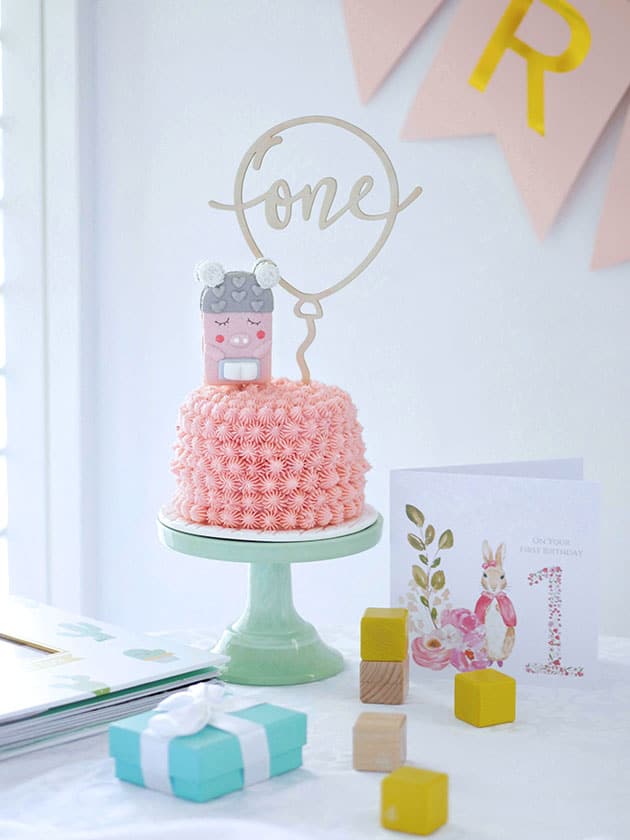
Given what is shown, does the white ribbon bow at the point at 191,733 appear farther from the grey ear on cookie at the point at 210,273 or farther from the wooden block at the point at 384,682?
the grey ear on cookie at the point at 210,273

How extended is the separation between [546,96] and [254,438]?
35.3 inches

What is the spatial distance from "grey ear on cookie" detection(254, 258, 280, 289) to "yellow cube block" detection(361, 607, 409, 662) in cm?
38

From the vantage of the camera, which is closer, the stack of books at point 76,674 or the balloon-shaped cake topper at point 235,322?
the stack of books at point 76,674

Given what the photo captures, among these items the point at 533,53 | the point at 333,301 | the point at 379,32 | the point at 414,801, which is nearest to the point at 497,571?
the point at 414,801

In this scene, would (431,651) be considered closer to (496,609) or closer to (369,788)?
(496,609)

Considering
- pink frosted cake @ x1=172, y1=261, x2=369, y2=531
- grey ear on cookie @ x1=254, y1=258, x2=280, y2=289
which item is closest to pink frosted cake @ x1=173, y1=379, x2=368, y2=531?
pink frosted cake @ x1=172, y1=261, x2=369, y2=531

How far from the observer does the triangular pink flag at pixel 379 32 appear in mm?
1796

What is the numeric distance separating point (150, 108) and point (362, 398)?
69cm

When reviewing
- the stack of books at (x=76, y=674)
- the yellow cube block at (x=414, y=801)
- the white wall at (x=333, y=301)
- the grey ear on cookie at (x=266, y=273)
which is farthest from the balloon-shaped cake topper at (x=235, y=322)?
the white wall at (x=333, y=301)

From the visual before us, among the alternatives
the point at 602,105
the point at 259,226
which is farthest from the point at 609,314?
the point at 259,226

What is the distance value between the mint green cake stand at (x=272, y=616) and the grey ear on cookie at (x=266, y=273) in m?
0.29

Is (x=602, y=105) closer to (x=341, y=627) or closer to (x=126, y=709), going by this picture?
(x=341, y=627)

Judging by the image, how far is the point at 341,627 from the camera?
138 cm

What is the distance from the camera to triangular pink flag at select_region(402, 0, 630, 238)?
5.50ft
